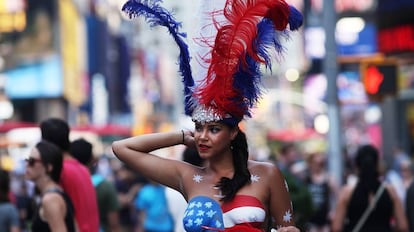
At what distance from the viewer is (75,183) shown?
297 inches

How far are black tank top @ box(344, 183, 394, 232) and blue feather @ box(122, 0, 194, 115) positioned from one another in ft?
13.7

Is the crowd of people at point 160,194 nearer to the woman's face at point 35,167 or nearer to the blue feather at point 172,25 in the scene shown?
the woman's face at point 35,167

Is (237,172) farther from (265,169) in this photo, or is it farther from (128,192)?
(128,192)

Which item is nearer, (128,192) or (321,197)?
(321,197)

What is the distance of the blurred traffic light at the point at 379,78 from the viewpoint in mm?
17219

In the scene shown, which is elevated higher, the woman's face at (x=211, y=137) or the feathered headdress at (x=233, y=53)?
the feathered headdress at (x=233, y=53)

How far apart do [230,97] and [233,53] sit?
0.20 m

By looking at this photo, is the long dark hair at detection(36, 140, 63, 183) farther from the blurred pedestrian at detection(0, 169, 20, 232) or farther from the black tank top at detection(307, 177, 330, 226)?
the black tank top at detection(307, 177, 330, 226)

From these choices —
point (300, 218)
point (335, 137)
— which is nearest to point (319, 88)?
point (335, 137)

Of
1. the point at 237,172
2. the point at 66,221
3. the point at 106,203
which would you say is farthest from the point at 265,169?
the point at 106,203

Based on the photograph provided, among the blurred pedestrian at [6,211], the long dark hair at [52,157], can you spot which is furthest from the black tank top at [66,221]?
the blurred pedestrian at [6,211]

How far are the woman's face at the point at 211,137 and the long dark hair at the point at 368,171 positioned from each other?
13.8ft

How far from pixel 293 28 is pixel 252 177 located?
0.71 metres

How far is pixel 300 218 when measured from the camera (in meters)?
11.4
